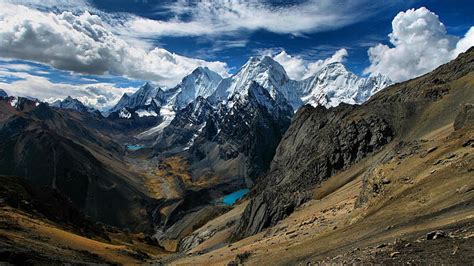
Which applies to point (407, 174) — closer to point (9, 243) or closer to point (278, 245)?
point (278, 245)

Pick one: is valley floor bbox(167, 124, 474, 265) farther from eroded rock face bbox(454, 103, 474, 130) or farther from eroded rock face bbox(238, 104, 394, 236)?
eroded rock face bbox(238, 104, 394, 236)

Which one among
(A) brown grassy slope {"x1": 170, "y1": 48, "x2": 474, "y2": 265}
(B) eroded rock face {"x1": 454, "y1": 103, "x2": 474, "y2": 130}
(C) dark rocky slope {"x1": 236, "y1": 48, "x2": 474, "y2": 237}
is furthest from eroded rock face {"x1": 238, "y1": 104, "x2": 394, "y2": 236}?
(B) eroded rock face {"x1": 454, "y1": 103, "x2": 474, "y2": 130}

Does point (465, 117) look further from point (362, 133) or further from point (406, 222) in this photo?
point (362, 133)

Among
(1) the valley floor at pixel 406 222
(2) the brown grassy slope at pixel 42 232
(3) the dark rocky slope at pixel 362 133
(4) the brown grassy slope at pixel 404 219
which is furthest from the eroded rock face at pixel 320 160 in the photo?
(1) the valley floor at pixel 406 222

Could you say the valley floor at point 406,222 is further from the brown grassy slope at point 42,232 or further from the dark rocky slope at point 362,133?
the dark rocky slope at point 362,133

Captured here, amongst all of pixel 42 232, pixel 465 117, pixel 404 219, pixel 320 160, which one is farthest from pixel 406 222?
pixel 320 160

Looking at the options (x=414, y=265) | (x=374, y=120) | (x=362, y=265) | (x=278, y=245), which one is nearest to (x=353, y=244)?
(x=362, y=265)

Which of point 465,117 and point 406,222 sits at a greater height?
point 465,117

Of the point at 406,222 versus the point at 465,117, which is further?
the point at 465,117

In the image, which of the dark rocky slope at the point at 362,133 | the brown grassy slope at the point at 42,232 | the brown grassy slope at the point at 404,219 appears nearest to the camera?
the brown grassy slope at the point at 404,219

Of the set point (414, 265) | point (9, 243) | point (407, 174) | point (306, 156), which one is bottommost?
point (414, 265)

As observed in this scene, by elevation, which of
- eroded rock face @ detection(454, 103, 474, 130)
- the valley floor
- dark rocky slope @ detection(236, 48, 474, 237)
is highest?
A: dark rocky slope @ detection(236, 48, 474, 237)
